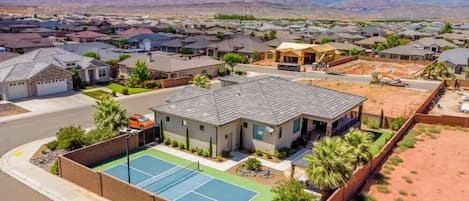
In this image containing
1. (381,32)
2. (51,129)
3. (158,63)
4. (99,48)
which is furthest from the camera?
(381,32)

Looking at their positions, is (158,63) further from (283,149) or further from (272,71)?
(283,149)

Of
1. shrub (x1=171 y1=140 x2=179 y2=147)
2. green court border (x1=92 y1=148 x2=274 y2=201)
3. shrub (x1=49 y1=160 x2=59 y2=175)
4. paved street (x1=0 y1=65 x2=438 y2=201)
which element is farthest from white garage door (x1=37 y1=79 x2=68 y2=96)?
shrub (x1=171 y1=140 x2=179 y2=147)

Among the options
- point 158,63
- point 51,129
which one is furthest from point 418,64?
point 51,129

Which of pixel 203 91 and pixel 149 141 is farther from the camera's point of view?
pixel 203 91

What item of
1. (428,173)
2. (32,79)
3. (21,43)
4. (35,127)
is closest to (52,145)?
(35,127)

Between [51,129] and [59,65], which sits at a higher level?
[59,65]

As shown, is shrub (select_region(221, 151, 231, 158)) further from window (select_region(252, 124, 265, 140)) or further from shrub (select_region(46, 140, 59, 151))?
shrub (select_region(46, 140, 59, 151))

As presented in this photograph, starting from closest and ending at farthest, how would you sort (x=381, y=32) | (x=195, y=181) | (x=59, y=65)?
(x=195, y=181) → (x=59, y=65) → (x=381, y=32)
